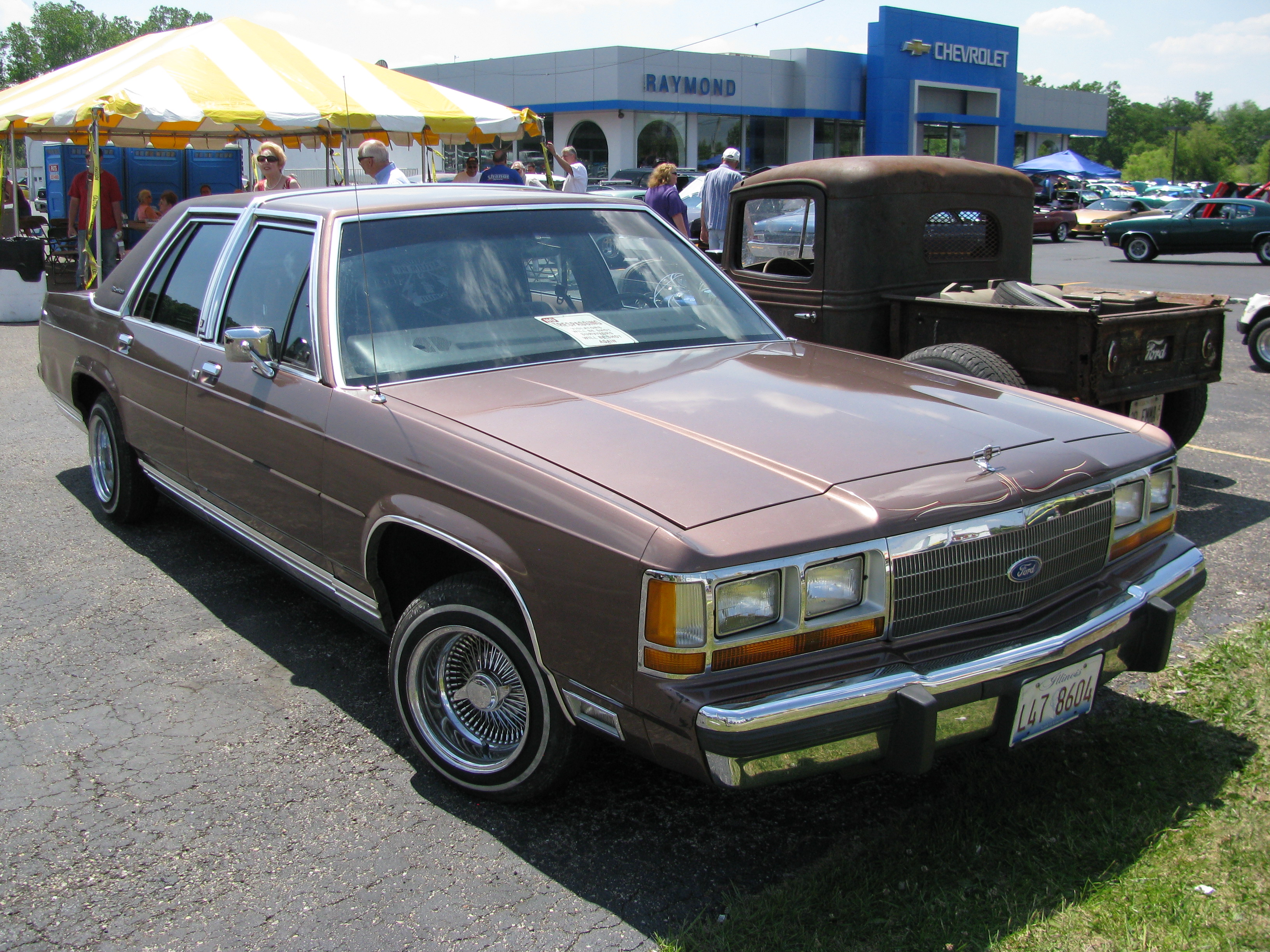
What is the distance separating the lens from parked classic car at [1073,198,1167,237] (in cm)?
3189

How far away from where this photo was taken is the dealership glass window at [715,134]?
41.6 m

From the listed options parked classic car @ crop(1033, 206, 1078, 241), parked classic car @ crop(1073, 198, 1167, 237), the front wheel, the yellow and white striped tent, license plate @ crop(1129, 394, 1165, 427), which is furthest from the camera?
parked classic car @ crop(1073, 198, 1167, 237)

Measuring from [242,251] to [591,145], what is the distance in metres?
38.4

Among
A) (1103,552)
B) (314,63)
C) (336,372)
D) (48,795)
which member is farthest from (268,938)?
(314,63)

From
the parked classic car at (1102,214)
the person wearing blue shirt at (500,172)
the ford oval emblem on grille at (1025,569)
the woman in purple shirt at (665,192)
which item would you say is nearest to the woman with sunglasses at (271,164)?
the person wearing blue shirt at (500,172)

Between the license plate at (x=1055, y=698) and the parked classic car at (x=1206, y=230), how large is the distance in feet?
79.5

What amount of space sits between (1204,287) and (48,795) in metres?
19.5

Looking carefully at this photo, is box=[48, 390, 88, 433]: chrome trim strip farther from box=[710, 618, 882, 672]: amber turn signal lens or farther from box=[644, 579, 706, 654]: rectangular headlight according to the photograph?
box=[710, 618, 882, 672]: amber turn signal lens

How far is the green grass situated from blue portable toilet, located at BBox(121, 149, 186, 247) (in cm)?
1780

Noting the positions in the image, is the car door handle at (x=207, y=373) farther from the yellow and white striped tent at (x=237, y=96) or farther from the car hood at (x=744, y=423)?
the yellow and white striped tent at (x=237, y=96)

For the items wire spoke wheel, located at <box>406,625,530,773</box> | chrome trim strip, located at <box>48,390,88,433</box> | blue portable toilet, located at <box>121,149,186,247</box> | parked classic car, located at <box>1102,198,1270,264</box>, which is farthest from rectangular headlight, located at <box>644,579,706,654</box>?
parked classic car, located at <box>1102,198,1270,264</box>

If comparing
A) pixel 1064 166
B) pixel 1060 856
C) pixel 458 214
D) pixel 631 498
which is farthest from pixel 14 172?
pixel 1064 166

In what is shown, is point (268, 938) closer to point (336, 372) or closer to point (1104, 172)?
point (336, 372)

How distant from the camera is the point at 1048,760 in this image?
127 inches
